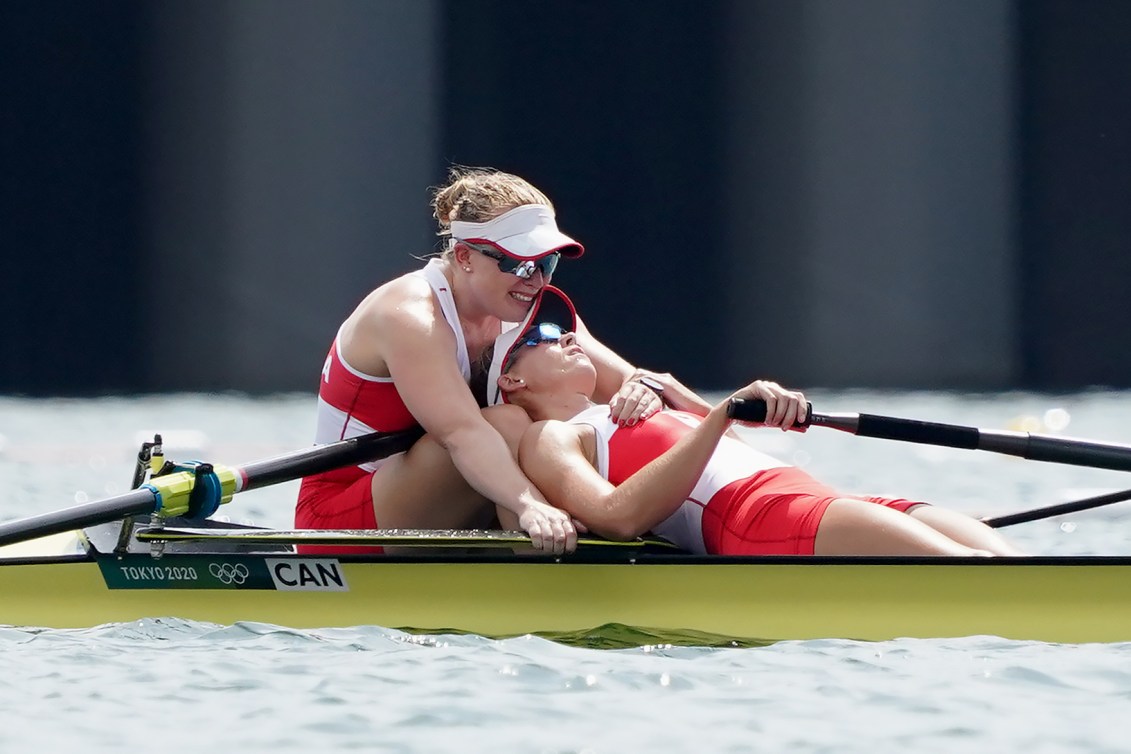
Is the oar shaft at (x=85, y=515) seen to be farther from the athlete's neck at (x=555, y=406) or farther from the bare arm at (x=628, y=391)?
the bare arm at (x=628, y=391)

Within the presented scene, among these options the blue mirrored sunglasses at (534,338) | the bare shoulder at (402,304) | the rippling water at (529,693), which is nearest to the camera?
the rippling water at (529,693)

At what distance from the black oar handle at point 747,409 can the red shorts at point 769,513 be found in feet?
1.05

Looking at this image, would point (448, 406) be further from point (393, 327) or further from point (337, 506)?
point (337, 506)

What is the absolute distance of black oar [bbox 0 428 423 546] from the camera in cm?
475

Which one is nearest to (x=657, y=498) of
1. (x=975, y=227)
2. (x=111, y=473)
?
(x=111, y=473)

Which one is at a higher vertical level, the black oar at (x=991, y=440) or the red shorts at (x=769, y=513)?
the black oar at (x=991, y=440)

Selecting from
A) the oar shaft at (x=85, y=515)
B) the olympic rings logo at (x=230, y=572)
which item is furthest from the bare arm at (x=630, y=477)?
the oar shaft at (x=85, y=515)

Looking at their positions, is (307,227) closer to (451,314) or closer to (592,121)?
(592,121)

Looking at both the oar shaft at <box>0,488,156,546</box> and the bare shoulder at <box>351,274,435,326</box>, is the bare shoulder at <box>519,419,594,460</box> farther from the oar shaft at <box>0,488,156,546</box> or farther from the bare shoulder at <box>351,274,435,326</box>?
the oar shaft at <box>0,488,156,546</box>

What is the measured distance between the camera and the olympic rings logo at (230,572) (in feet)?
15.9

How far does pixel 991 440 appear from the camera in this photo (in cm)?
487

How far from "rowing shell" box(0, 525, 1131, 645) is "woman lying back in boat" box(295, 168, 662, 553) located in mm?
163

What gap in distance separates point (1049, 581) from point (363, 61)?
16.0 m

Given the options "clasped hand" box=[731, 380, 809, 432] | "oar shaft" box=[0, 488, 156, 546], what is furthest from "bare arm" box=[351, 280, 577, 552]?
"oar shaft" box=[0, 488, 156, 546]
